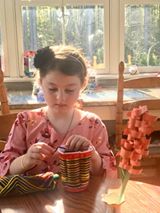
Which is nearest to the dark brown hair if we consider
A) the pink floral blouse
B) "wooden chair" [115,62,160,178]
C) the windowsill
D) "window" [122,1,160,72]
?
the pink floral blouse

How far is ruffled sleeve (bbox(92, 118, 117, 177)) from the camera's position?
1.02m

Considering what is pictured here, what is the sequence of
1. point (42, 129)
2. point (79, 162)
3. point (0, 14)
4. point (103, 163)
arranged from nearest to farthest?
point (79, 162), point (103, 163), point (42, 129), point (0, 14)

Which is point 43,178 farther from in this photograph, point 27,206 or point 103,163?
point 103,163

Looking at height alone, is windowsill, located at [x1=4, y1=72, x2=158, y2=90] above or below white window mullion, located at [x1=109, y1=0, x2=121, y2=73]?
below

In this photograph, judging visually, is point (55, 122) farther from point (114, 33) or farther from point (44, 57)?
point (114, 33)

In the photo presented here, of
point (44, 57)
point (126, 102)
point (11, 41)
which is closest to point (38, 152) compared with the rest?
point (44, 57)

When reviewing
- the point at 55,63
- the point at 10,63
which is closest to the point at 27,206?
the point at 55,63

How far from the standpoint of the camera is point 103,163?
1007mm

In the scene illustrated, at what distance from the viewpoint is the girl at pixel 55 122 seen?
1009mm

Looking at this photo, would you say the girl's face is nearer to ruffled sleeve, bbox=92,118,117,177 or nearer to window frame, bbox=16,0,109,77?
ruffled sleeve, bbox=92,118,117,177

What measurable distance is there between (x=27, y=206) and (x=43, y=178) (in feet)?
0.27

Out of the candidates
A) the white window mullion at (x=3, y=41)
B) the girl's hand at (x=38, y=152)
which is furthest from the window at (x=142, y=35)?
the girl's hand at (x=38, y=152)

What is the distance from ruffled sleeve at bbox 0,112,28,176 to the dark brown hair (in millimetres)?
174

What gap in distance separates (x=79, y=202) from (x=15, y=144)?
38 centimetres
